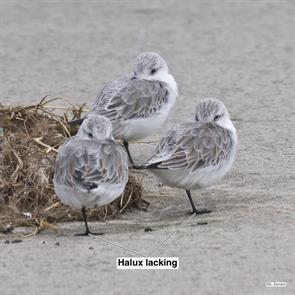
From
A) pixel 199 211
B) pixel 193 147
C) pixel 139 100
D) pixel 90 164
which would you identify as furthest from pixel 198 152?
pixel 139 100

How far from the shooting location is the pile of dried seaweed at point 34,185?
6988 mm

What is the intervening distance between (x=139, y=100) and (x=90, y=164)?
188 cm

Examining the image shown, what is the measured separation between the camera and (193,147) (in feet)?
23.6

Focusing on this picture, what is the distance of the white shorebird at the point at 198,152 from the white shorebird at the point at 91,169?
0.28 m

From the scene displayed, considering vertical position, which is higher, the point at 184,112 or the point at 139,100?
the point at 139,100

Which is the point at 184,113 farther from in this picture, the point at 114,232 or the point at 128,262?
the point at 128,262

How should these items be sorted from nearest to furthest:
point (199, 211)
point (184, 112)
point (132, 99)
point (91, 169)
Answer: point (91, 169) < point (199, 211) < point (132, 99) < point (184, 112)

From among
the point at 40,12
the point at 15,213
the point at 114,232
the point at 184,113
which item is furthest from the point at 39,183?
the point at 40,12

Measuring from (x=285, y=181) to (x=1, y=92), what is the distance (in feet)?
12.5

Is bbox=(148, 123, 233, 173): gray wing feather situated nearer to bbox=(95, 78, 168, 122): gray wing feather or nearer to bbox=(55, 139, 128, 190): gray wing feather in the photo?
bbox=(55, 139, 128, 190): gray wing feather

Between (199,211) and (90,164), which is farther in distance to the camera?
(199,211)

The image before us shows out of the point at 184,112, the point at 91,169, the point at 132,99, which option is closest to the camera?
the point at 91,169

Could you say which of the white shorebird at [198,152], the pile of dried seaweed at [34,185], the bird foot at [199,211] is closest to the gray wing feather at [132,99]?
the pile of dried seaweed at [34,185]

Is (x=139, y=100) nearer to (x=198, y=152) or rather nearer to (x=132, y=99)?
(x=132, y=99)
